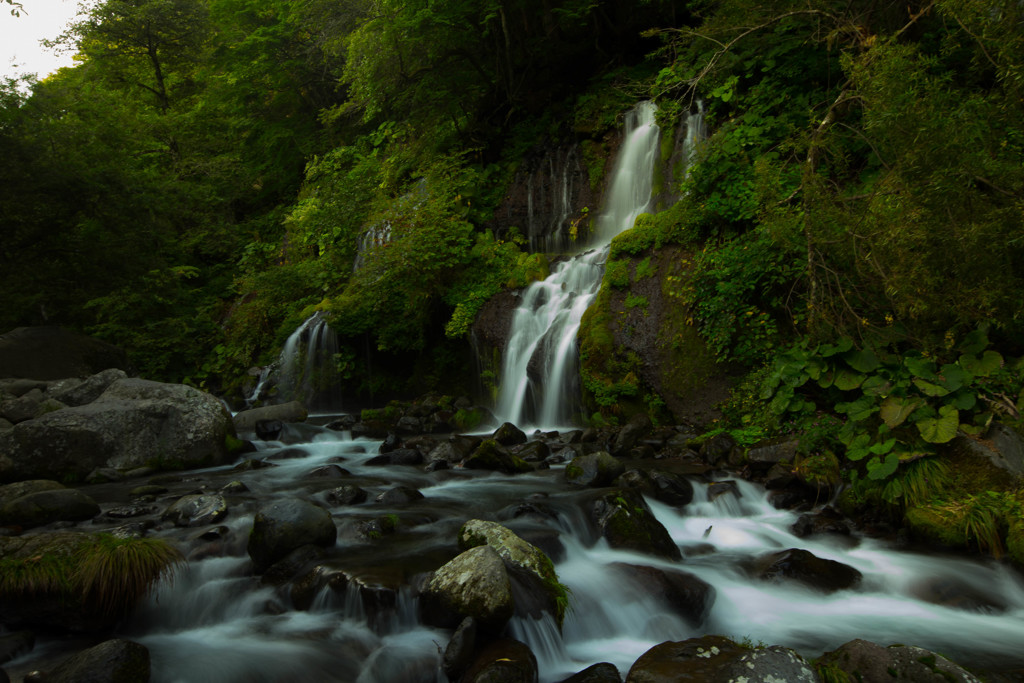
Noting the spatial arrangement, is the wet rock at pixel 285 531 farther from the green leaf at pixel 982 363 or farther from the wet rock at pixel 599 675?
the green leaf at pixel 982 363

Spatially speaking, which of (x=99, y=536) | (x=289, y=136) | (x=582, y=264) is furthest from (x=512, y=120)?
(x=99, y=536)

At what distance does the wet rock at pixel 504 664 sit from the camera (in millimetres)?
3375

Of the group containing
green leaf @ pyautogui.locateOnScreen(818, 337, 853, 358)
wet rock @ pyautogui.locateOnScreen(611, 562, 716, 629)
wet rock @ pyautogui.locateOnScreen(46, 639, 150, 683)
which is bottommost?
wet rock @ pyautogui.locateOnScreen(611, 562, 716, 629)

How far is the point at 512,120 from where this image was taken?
598 inches

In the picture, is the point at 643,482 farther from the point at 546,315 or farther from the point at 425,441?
the point at 546,315

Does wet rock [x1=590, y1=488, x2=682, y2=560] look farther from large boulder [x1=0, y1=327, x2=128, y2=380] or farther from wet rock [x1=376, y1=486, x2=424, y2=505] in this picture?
large boulder [x1=0, y1=327, x2=128, y2=380]

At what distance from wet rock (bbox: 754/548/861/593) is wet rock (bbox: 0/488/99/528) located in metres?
6.24

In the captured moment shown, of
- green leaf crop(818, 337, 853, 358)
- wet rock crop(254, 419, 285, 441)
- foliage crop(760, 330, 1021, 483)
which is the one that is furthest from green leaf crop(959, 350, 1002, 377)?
wet rock crop(254, 419, 285, 441)

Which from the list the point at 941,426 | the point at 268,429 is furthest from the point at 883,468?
the point at 268,429

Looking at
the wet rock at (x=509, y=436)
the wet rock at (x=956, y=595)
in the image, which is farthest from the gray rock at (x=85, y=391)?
the wet rock at (x=956, y=595)

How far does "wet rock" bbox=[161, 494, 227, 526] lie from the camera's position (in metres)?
5.57

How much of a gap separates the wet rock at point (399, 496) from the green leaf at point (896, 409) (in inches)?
185

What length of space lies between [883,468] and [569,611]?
325cm

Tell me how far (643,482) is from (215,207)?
18611 mm
